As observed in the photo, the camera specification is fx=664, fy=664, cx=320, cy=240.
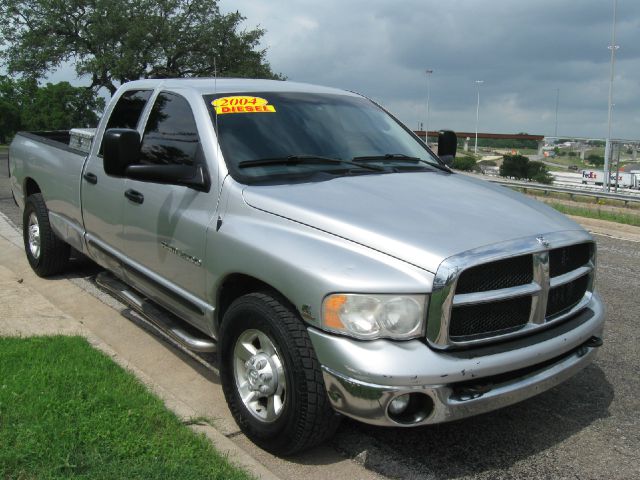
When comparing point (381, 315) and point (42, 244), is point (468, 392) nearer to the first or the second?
point (381, 315)

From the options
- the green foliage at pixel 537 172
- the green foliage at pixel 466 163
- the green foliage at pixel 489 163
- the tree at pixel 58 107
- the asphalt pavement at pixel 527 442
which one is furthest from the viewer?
the tree at pixel 58 107

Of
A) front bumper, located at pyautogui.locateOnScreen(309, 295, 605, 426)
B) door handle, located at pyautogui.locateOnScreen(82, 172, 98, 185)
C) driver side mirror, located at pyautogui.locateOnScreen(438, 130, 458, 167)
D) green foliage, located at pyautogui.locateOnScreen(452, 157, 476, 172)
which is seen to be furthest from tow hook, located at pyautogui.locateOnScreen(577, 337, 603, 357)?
green foliage, located at pyautogui.locateOnScreen(452, 157, 476, 172)

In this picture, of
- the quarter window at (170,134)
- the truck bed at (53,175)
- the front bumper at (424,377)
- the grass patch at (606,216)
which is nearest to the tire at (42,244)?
the truck bed at (53,175)

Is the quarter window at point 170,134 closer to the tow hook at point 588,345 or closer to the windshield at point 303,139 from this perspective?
the windshield at point 303,139

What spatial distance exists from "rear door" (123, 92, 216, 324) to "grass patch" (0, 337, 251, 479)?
61cm

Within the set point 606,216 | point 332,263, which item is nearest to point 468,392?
point 332,263

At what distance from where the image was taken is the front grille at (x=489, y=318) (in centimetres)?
291

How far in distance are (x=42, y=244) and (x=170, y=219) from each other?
2.95 meters

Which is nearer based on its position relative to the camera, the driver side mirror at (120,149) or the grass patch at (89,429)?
the grass patch at (89,429)

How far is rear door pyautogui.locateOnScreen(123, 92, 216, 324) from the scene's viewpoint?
3.82 m

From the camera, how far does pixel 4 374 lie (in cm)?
377

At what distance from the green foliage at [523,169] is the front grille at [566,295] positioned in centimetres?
3166

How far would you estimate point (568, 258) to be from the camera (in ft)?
11.0

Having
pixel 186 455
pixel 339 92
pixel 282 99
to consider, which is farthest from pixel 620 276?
pixel 186 455
